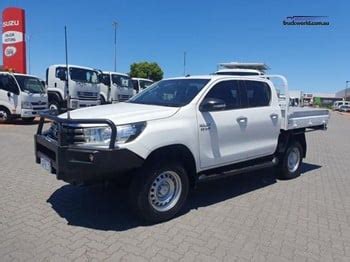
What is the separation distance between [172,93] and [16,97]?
12149 millimetres

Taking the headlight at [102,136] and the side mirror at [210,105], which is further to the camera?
the side mirror at [210,105]

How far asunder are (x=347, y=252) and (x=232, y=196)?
2161mm

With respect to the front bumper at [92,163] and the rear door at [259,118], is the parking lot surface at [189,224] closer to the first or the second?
the front bumper at [92,163]

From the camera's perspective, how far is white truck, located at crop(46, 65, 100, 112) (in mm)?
18250

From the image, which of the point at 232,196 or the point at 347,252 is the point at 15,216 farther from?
the point at 347,252

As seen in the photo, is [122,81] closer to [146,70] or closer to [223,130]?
[223,130]

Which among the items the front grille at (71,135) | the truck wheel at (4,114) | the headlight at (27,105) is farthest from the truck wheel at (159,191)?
the truck wheel at (4,114)

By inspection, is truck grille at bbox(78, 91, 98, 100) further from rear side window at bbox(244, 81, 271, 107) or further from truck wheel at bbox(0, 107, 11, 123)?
rear side window at bbox(244, 81, 271, 107)

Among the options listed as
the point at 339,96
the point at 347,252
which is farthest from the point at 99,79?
the point at 339,96

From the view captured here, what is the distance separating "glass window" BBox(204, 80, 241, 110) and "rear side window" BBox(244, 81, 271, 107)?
0.88 ft

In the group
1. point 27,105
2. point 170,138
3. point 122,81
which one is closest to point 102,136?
point 170,138

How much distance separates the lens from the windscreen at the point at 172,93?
17.1 ft

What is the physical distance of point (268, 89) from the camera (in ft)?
21.3

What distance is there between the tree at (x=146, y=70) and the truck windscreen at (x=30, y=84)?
43.1 metres
